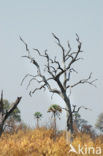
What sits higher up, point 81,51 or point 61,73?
point 81,51

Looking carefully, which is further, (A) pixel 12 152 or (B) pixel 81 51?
(B) pixel 81 51

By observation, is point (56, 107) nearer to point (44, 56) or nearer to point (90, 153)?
point (44, 56)

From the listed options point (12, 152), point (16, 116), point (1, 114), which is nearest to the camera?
point (1, 114)

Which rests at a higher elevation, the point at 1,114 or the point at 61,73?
the point at 61,73

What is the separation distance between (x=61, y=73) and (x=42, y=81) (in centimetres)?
144

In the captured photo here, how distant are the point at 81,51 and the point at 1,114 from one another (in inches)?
408

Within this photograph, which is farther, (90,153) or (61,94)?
(61,94)

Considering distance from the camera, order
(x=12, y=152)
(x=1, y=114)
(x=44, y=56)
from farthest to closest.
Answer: (x=44, y=56), (x=12, y=152), (x=1, y=114)

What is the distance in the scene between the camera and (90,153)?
9195 millimetres

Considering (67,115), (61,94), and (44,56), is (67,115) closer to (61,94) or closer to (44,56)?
(61,94)

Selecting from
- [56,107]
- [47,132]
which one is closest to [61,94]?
[47,132]

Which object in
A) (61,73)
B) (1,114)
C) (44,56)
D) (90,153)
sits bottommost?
(90,153)

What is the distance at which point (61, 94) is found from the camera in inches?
716

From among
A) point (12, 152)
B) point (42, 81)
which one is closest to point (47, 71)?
point (42, 81)
